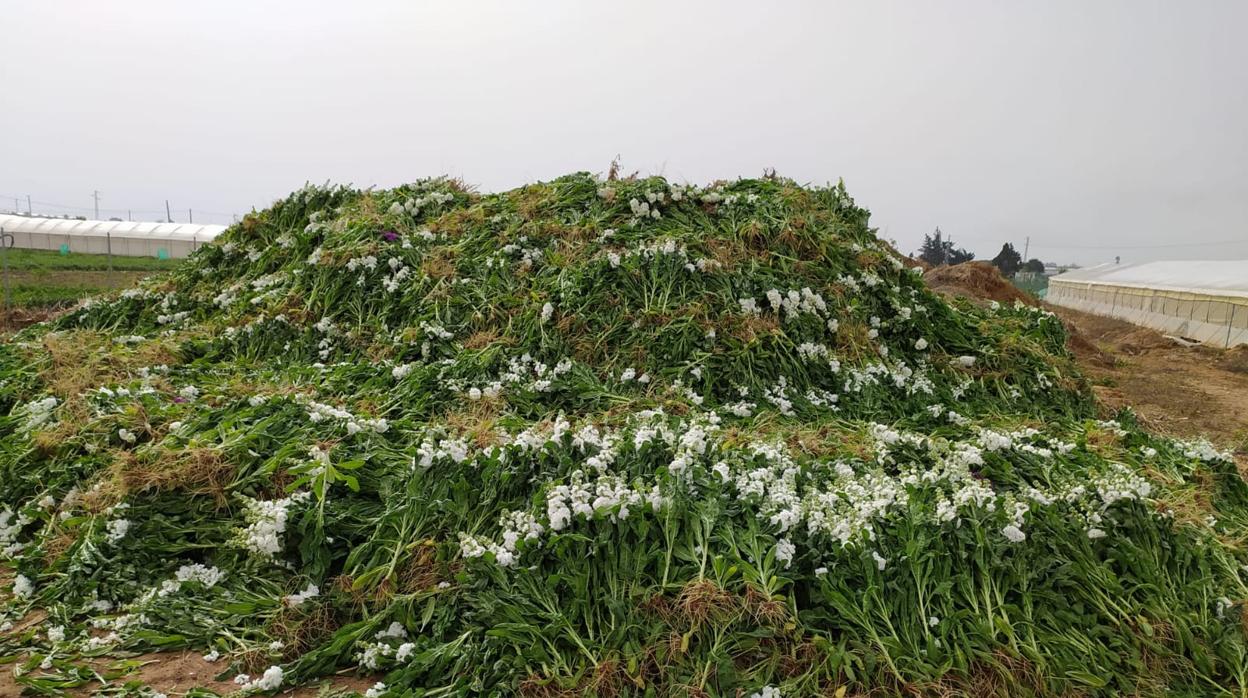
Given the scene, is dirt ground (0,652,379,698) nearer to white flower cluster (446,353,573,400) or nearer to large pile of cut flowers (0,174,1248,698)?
large pile of cut flowers (0,174,1248,698)

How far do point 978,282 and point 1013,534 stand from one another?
1797cm

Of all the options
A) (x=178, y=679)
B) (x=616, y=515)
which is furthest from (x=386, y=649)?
(x=616, y=515)

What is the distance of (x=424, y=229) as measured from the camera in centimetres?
843

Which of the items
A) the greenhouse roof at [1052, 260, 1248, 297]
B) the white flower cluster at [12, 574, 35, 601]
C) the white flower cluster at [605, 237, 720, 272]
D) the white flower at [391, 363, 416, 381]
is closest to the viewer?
the white flower cluster at [12, 574, 35, 601]

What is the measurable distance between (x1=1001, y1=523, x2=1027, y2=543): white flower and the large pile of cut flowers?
0.01 meters

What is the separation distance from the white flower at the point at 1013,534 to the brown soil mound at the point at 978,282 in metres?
15.9

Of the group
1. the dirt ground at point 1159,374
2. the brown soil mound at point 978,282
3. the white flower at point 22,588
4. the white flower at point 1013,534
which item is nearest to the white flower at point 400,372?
the white flower at point 22,588

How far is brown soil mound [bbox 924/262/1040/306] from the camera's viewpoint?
18.5 meters

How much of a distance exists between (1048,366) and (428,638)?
270 inches

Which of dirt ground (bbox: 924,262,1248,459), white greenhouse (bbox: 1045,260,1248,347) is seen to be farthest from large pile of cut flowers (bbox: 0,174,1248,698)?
white greenhouse (bbox: 1045,260,1248,347)

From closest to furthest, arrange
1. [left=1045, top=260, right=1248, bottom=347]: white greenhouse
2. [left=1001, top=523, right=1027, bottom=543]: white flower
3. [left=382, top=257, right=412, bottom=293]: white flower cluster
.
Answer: [left=1001, top=523, right=1027, bottom=543]: white flower → [left=382, top=257, right=412, bottom=293]: white flower cluster → [left=1045, top=260, right=1248, bottom=347]: white greenhouse

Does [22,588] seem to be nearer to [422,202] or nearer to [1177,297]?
[422,202]

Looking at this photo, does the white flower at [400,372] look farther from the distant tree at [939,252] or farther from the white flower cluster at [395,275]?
the distant tree at [939,252]

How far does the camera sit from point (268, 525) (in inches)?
147
